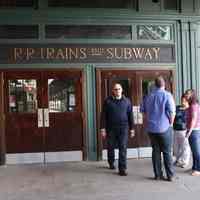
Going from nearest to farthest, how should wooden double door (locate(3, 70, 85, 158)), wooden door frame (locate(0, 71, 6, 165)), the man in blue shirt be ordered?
the man in blue shirt < wooden door frame (locate(0, 71, 6, 165)) < wooden double door (locate(3, 70, 85, 158))

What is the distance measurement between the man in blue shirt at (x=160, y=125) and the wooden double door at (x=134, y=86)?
222 centimetres

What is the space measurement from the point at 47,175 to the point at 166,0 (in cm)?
501

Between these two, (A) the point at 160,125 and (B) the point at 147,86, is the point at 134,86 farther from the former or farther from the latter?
(A) the point at 160,125

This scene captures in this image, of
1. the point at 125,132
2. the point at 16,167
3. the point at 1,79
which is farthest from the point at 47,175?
the point at 1,79

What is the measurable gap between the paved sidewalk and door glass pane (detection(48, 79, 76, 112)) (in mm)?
1317

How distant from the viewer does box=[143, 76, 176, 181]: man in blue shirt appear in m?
7.50

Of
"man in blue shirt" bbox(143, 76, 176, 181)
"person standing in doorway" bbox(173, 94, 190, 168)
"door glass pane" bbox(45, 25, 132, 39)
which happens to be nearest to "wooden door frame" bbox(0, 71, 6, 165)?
"door glass pane" bbox(45, 25, 132, 39)

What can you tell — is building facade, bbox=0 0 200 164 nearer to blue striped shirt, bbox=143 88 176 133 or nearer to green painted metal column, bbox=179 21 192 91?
green painted metal column, bbox=179 21 192 91

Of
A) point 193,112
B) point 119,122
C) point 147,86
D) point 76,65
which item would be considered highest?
point 76,65

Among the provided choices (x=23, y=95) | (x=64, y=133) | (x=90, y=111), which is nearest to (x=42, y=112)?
(x=23, y=95)

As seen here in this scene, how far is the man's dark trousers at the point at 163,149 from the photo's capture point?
24.6ft

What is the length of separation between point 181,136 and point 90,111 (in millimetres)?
2231

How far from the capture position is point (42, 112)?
31.1ft

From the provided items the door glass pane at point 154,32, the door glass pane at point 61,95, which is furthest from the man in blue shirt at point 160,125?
the door glass pane at point 154,32
